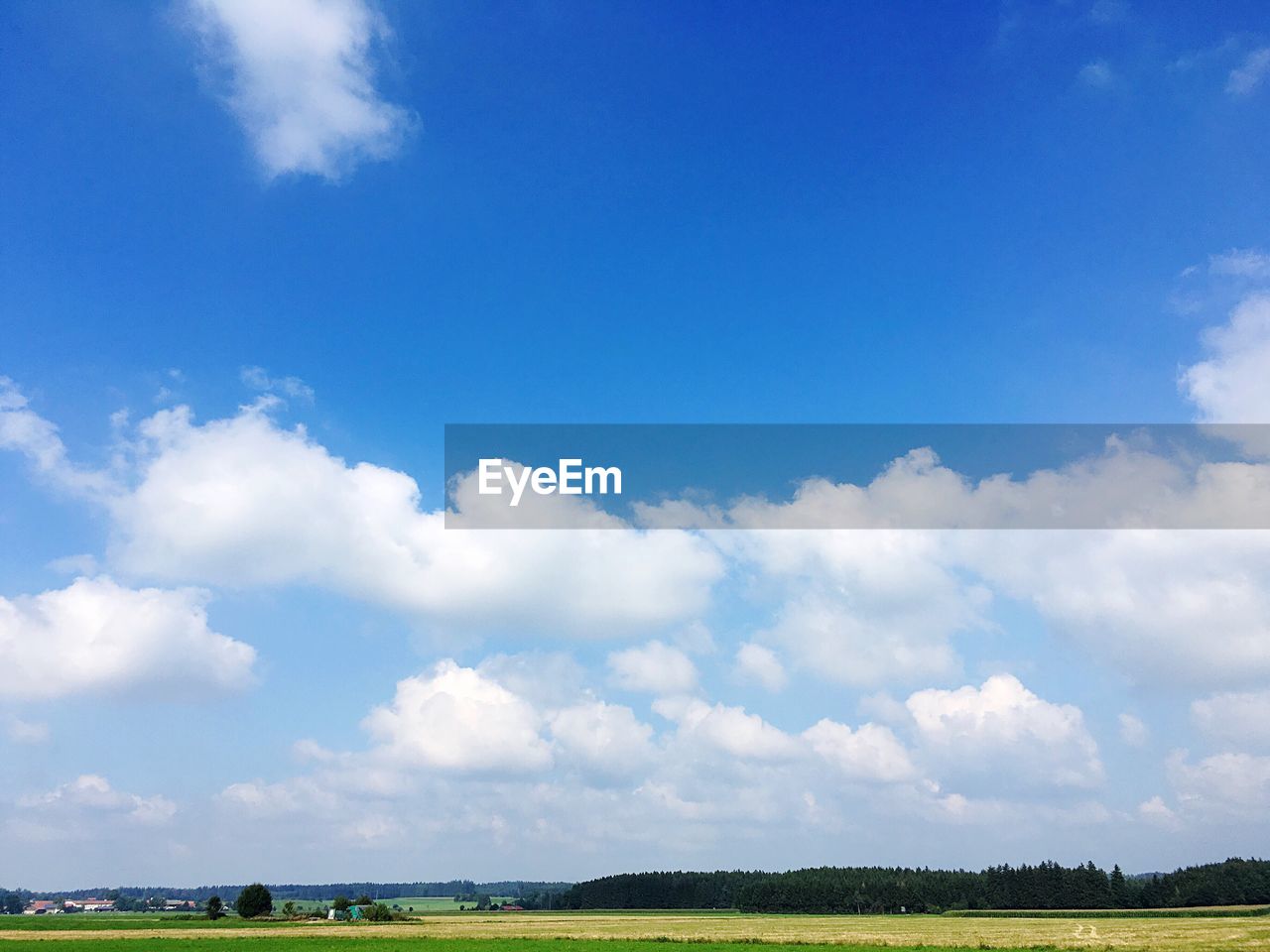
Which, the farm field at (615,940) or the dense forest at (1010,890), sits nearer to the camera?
the farm field at (615,940)

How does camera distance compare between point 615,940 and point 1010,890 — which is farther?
point 1010,890

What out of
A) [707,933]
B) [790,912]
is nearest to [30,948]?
[707,933]

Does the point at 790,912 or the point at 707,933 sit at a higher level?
the point at 707,933

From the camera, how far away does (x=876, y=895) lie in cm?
18138

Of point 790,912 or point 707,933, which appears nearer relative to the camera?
point 707,933

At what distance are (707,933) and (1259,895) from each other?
116m

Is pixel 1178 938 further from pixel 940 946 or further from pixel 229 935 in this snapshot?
pixel 229 935

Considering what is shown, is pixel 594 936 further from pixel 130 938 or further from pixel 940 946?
pixel 130 938

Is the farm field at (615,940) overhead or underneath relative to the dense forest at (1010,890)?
overhead

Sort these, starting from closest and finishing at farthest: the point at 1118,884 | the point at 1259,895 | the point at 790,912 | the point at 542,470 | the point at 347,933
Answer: the point at 542,470 < the point at 347,933 < the point at 1259,895 < the point at 1118,884 < the point at 790,912

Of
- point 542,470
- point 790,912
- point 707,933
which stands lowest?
point 790,912

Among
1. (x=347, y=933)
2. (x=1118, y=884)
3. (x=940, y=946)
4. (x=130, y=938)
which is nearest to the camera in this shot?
(x=940, y=946)

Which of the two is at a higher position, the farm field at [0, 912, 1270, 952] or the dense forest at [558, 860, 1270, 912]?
the farm field at [0, 912, 1270, 952]

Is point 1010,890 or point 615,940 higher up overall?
point 615,940
